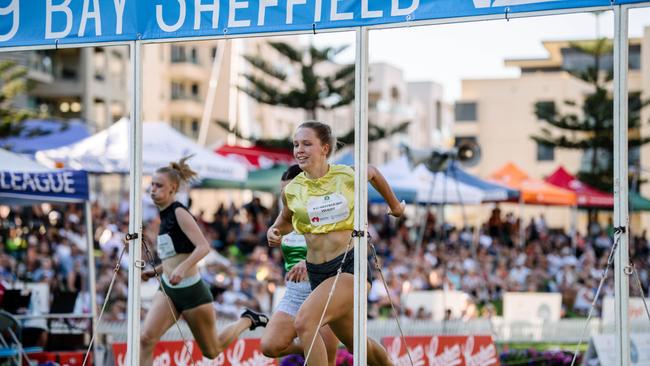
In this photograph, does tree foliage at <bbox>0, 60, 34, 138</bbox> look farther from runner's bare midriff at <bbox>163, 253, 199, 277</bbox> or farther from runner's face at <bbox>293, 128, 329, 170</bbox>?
runner's face at <bbox>293, 128, 329, 170</bbox>

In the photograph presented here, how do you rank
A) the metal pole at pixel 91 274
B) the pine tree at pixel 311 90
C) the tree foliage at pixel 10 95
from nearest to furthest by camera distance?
the metal pole at pixel 91 274 → the tree foliage at pixel 10 95 → the pine tree at pixel 311 90

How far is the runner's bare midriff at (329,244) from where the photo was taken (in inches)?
298

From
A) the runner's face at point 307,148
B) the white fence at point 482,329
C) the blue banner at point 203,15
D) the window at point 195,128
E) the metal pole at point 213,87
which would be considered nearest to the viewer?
the blue banner at point 203,15

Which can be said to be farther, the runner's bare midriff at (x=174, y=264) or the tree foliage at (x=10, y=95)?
the tree foliage at (x=10, y=95)

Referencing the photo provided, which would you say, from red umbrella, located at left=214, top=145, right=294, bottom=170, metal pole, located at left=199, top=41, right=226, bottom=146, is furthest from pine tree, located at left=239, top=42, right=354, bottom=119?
metal pole, located at left=199, top=41, right=226, bottom=146

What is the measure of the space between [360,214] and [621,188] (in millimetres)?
1699

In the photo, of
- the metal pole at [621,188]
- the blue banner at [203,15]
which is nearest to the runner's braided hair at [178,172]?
the blue banner at [203,15]

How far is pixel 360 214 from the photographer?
23.9 feet

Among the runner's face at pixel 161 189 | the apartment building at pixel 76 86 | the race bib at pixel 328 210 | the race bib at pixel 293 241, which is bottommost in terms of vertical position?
the race bib at pixel 293 241

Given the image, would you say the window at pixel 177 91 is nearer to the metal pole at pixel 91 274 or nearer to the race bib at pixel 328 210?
the metal pole at pixel 91 274

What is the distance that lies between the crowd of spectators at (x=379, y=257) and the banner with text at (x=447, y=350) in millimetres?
4069

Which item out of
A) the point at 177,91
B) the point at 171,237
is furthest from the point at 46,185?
the point at 177,91

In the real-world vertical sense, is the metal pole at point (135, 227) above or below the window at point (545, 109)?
below

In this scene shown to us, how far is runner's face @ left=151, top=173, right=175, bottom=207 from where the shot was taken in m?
9.28
